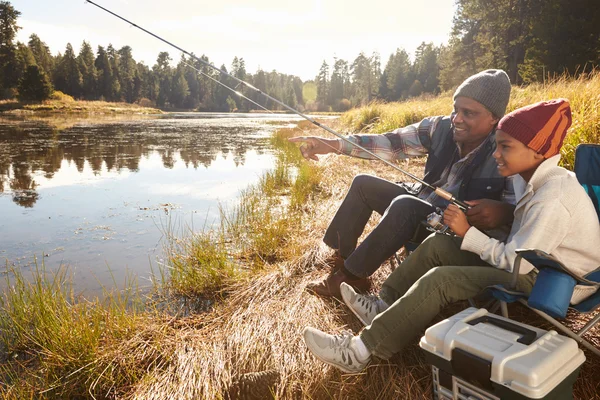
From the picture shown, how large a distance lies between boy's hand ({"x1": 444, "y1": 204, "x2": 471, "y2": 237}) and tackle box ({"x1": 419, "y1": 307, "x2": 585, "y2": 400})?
43 cm

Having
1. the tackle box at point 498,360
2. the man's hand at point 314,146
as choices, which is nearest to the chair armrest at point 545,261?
the tackle box at point 498,360

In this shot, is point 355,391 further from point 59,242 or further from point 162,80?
point 162,80

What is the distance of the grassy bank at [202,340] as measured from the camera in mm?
1785

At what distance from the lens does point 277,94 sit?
71312mm

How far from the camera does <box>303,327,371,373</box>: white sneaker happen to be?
5.52ft

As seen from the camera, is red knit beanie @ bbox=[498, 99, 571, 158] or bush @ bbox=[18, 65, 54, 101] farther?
bush @ bbox=[18, 65, 54, 101]

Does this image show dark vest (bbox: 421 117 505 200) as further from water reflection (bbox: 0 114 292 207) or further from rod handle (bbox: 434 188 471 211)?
water reflection (bbox: 0 114 292 207)

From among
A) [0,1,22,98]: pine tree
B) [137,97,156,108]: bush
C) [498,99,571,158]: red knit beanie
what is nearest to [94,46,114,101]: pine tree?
[137,97,156,108]: bush

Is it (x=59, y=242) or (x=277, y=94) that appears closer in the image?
(x=59, y=242)

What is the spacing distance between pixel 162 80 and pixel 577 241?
2647 inches

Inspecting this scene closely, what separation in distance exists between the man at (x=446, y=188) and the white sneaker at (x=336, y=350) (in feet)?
2.00

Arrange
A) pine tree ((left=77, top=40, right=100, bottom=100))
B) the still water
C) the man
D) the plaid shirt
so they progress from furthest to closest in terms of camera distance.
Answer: pine tree ((left=77, top=40, right=100, bottom=100)) < the still water < the plaid shirt < the man

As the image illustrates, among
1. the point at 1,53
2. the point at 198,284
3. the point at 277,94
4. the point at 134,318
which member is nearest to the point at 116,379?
the point at 134,318

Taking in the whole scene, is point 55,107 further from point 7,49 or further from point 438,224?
point 438,224
